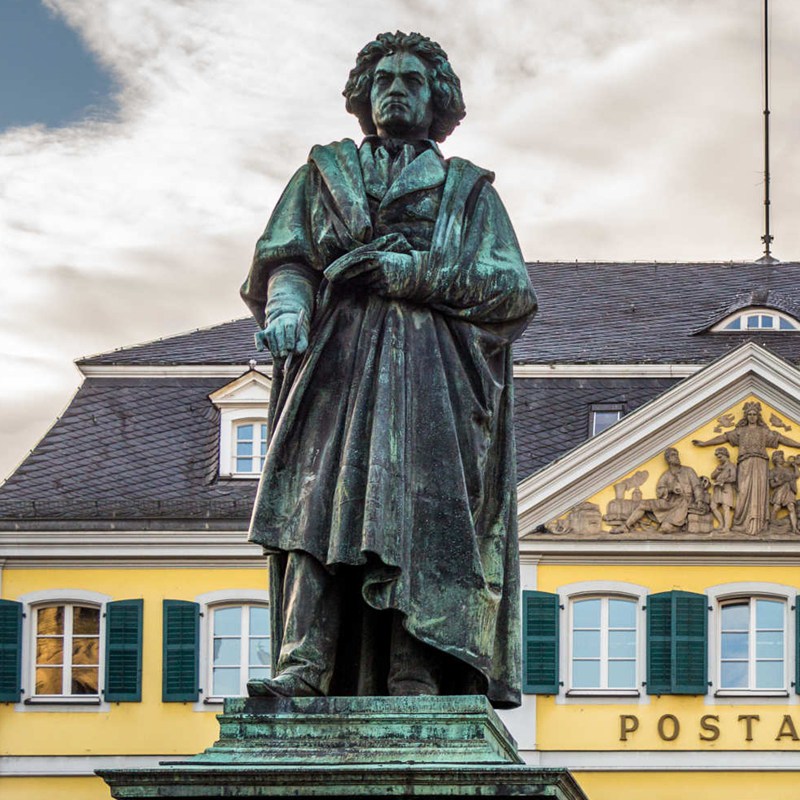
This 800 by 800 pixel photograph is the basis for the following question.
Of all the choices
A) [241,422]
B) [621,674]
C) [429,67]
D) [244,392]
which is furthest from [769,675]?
[429,67]

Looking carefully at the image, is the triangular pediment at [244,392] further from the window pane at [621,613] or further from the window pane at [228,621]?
the window pane at [621,613]

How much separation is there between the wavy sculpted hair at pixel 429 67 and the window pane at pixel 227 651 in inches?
1198

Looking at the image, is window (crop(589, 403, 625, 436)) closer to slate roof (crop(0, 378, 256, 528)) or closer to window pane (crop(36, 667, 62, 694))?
slate roof (crop(0, 378, 256, 528))

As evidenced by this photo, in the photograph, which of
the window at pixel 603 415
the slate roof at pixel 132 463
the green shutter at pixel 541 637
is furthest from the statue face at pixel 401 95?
the window at pixel 603 415

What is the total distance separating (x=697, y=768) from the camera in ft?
127

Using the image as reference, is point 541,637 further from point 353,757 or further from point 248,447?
point 353,757

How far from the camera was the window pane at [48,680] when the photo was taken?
39.2m

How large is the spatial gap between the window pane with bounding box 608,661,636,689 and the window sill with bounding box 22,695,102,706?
6.85 m

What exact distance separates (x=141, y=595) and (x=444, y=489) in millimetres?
31315

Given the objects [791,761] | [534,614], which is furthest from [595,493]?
[791,761]

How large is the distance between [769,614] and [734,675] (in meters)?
0.94

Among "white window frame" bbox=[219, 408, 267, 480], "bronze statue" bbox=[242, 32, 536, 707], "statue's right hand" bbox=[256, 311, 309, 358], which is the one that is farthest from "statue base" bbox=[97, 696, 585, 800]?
"white window frame" bbox=[219, 408, 267, 480]

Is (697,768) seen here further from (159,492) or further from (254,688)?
(254,688)

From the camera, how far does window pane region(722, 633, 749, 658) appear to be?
38656 millimetres
